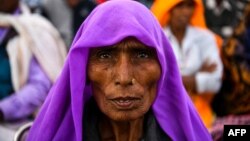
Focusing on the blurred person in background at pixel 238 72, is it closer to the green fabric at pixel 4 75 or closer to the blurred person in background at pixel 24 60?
the blurred person in background at pixel 24 60

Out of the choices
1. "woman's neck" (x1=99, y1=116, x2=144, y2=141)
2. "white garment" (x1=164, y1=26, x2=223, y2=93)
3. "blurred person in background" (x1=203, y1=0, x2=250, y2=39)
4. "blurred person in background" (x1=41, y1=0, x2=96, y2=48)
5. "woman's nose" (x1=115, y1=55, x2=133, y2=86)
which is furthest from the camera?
"blurred person in background" (x1=203, y1=0, x2=250, y2=39)

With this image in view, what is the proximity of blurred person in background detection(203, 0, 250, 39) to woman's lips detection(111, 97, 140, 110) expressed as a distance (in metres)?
3.43

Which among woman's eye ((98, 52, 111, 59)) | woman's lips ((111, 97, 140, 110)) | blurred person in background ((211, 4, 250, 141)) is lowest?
blurred person in background ((211, 4, 250, 141))

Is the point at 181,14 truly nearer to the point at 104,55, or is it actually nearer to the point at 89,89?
the point at 89,89

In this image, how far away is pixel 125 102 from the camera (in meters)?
2.48

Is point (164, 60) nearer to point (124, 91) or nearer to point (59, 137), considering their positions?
point (124, 91)

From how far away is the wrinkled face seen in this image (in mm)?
4973

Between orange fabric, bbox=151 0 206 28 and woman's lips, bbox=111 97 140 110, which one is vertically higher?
woman's lips, bbox=111 97 140 110

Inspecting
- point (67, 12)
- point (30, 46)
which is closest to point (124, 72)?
point (30, 46)

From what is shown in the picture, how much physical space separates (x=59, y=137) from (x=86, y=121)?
0.47 ft

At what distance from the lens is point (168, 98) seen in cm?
278

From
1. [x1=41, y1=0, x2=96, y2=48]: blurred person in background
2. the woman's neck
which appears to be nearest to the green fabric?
[x1=41, y1=0, x2=96, y2=48]: blurred person in background

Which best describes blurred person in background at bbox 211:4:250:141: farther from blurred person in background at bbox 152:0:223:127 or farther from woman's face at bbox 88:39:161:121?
woman's face at bbox 88:39:161:121

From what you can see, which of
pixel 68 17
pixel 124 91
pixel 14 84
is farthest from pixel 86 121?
pixel 68 17
